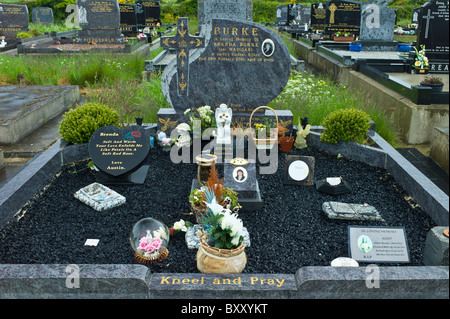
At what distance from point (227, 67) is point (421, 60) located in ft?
22.0

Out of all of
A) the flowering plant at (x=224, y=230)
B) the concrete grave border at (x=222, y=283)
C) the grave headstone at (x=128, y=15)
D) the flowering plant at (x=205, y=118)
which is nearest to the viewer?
the concrete grave border at (x=222, y=283)

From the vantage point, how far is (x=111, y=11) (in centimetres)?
1917

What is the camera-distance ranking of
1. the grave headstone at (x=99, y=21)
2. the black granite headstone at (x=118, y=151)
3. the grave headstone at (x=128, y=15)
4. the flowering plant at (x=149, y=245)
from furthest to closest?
the grave headstone at (x=128, y=15), the grave headstone at (x=99, y=21), the black granite headstone at (x=118, y=151), the flowering plant at (x=149, y=245)

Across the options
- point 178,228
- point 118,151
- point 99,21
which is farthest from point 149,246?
point 99,21

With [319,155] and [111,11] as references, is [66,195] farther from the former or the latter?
[111,11]

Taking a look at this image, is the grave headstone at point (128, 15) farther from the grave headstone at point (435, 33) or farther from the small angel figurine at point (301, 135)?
the small angel figurine at point (301, 135)

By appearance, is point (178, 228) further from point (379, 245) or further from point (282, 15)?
point (282, 15)

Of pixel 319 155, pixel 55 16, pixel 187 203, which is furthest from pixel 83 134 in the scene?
pixel 55 16

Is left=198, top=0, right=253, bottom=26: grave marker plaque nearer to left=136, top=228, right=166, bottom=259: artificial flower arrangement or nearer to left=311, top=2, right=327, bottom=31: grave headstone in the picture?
left=311, top=2, right=327, bottom=31: grave headstone

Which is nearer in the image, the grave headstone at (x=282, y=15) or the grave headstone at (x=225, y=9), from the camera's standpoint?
the grave headstone at (x=225, y=9)

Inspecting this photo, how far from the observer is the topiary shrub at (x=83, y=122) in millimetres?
6809

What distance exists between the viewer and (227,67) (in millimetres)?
7652

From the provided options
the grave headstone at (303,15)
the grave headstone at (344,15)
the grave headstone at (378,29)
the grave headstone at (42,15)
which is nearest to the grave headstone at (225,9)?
the grave headstone at (378,29)

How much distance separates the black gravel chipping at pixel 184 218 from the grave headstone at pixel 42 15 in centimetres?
3288
